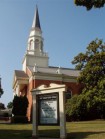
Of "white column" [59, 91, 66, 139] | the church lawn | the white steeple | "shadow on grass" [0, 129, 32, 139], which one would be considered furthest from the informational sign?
the white steeple

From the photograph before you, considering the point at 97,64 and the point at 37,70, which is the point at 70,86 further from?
the point at 97,64

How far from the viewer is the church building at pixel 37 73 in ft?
145

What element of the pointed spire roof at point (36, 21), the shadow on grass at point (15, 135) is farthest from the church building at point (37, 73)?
the shadow on grass at point (15, 135)

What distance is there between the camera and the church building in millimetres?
44219

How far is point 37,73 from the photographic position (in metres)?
43.7

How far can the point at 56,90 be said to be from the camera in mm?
15312

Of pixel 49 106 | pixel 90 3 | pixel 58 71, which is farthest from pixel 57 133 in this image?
pixel 58 71

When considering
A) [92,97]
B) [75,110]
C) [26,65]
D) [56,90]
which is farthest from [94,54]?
[56,90]

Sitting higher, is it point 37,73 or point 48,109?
point 37,73

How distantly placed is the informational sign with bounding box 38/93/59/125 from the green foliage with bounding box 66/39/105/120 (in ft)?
58.8

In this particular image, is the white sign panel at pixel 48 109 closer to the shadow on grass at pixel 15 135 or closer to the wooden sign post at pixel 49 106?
the wooden sign post at pixel 49 106

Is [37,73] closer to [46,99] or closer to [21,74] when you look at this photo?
[21,74]

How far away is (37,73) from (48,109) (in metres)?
28.2

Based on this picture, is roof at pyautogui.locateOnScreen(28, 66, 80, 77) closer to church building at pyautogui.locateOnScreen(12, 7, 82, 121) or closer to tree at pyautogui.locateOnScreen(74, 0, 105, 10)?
church building at pyautogui.locateOnScreen(12, 7, 82, 121)
